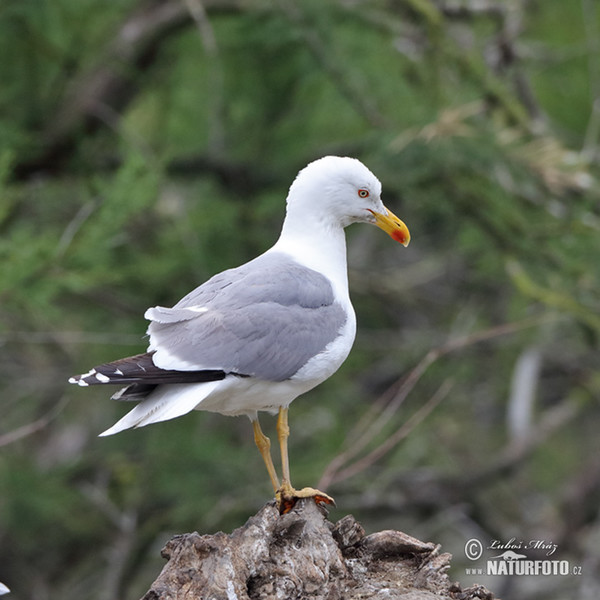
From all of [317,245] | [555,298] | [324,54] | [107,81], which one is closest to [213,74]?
[324,54]

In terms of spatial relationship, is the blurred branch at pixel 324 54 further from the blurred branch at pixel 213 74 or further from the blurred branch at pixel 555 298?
the blurred branch at pixel 555 298

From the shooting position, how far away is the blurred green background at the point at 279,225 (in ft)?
25.2

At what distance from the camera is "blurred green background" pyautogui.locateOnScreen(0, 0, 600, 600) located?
7.68 m

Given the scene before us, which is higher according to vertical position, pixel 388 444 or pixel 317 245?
pixel 317 245

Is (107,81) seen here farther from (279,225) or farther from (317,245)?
(317,245)

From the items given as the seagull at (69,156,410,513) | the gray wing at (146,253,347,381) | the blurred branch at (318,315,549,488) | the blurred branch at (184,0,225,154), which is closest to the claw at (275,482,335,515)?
the seagull at (69,156,410,513)

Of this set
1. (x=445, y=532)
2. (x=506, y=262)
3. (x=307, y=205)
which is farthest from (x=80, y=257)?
(x=445, y=532)

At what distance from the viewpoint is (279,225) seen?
955 cm

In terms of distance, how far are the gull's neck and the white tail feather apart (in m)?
0.95

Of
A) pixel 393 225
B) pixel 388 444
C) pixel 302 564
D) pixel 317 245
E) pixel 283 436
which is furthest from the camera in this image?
pixel 388 444

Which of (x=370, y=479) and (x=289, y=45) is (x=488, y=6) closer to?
(x=289, y=45)

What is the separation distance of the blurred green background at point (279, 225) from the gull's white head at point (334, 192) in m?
1.99

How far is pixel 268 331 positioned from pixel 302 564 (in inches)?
40.3

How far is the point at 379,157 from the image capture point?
7445 mm
